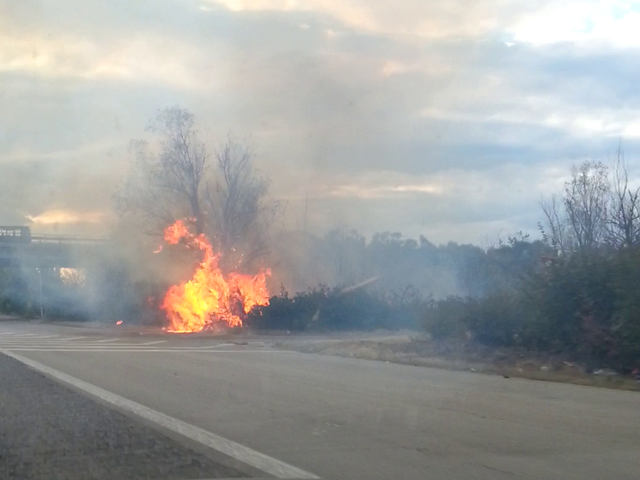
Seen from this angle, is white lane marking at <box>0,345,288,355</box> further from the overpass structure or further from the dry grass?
the overpass structure

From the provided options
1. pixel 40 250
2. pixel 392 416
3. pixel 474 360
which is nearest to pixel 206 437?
pixel 392 416

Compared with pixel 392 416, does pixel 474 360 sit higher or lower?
lower

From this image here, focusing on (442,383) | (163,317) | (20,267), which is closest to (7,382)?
(442,383)

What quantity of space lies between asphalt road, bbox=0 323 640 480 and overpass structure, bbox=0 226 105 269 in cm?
3052

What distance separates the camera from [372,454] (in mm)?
8875

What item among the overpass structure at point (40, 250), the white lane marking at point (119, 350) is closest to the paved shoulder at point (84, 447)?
the white lane marking at point (119, 350)

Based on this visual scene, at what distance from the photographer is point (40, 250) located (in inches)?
2207

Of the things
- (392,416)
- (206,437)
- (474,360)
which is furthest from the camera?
(474,360)

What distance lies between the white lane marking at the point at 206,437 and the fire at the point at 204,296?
25955 millimetres

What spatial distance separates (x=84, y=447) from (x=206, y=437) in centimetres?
145

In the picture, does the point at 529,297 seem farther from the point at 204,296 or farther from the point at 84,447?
the point at 204,296

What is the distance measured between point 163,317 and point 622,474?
38.4 metres

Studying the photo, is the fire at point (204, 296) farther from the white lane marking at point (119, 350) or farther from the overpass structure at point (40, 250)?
the white lane marking at point (119, 350)

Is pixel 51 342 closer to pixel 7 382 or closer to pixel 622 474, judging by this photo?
pixel 7 382
